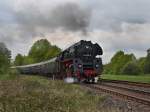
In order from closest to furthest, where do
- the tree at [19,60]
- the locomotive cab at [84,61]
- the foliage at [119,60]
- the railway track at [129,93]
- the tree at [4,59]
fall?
the railway track at [129,93], the locomotive cab at [84,61], the tree at [4,59], the foliage at [119,60], the tree at [19,60]

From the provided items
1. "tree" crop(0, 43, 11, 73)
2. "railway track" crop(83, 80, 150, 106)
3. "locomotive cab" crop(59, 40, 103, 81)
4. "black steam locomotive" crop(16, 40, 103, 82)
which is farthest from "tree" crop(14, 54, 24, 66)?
"railway track" crop(83, 80, 150, 106)

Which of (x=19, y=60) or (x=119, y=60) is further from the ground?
(x=19, y=60)

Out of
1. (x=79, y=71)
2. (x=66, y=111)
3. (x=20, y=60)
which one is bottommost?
(x=66, y=111)

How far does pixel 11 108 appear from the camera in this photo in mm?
11320

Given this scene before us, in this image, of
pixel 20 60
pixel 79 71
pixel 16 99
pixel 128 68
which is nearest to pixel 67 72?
pixel 79 71

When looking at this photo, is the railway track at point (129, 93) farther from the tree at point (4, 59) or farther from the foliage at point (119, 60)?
the foliage at point (119, 60)

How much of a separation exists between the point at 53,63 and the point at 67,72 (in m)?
7.41

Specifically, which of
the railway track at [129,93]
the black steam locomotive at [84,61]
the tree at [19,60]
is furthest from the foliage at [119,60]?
the railway track at [129,93]

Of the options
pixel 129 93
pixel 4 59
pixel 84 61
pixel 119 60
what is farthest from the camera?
pixel 119 60

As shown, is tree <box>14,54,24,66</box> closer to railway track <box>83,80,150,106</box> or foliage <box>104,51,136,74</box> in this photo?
foliage <box>104,51,136,74</box>

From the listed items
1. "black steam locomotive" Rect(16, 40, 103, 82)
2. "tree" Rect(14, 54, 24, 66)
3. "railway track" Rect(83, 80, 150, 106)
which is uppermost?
"tree" Rect(14, 54, 24, 66)

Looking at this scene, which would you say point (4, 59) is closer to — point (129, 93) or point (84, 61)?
point (84, 61)

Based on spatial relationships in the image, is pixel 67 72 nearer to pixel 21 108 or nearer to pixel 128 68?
pixel 21 108

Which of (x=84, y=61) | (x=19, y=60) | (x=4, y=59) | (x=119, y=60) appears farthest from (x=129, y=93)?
(x=19, y=60)
